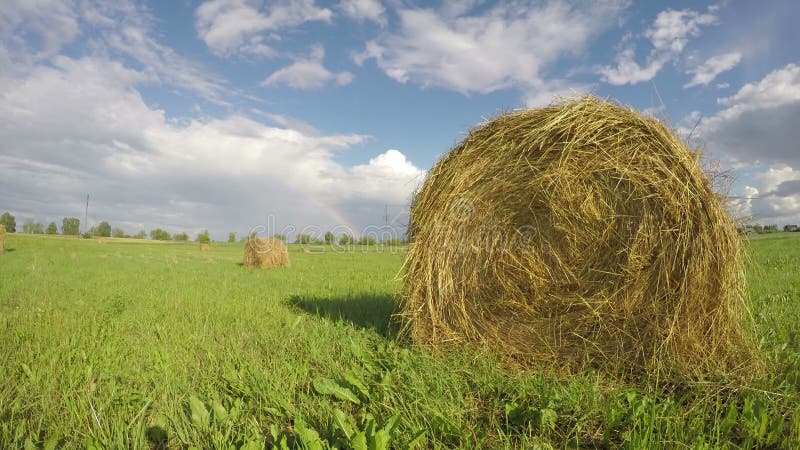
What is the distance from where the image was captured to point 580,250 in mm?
3801

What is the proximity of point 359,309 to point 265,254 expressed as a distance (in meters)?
12.2

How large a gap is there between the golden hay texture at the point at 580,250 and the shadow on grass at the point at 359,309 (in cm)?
109

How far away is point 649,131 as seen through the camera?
136 inches

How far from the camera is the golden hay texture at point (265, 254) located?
17359 mm

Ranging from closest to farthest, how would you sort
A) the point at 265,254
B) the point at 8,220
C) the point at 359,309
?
the point at 359,309, the point at 265,254, the point at 8,220

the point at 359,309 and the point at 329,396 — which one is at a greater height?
the point at 359,309

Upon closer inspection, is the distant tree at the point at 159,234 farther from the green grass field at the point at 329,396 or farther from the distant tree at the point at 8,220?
the green grass field at the point at 329,396

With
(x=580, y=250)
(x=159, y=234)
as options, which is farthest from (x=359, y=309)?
(x=159, y=234)

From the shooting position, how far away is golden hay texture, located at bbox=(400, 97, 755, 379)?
3309 millimetres

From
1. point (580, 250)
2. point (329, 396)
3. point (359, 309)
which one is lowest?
point (329, 396)

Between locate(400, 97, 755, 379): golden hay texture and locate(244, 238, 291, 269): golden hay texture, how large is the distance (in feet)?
46.5

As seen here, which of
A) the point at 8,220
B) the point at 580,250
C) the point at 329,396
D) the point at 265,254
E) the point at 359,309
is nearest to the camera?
the point at 329,396

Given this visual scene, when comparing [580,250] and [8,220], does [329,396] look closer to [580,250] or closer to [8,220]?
[580,250]

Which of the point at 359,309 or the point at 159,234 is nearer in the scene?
the point at 359,309
